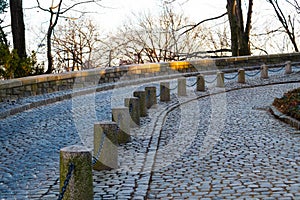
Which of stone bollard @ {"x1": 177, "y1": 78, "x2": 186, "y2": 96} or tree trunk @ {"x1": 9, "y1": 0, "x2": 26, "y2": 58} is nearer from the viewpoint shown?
stone bollard @ {"x1": 177, "y1": 78, "x2": 186, "y2": 96}

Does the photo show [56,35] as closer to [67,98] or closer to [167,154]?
[67,98]

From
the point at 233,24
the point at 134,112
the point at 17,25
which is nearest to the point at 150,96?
the point at 134,112

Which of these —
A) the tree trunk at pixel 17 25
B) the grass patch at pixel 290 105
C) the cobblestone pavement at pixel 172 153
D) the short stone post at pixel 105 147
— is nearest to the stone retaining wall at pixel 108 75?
the cobblestone pavement at pixel 172 153

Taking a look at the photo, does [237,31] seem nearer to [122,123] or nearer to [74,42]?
[74,42]

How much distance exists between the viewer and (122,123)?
28.7 ft

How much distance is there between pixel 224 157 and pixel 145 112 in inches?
178

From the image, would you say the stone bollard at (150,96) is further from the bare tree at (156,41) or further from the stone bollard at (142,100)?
the bare tree at (156,41)

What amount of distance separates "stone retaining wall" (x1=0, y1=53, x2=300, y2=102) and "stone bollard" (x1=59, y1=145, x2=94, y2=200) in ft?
29.1

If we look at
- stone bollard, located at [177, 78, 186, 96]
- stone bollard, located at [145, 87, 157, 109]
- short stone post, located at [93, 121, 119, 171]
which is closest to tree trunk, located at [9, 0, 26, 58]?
stone bollard, located at [177, 78, 186, 96]

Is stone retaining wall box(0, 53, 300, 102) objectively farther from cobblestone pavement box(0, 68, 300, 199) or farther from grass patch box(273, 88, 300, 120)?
grass patch box(273, 88, 300, 120)

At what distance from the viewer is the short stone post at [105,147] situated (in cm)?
679

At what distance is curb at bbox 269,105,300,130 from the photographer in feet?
33.5

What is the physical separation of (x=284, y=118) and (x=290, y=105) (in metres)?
0.97

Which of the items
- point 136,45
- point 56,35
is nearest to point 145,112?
point 56,35
